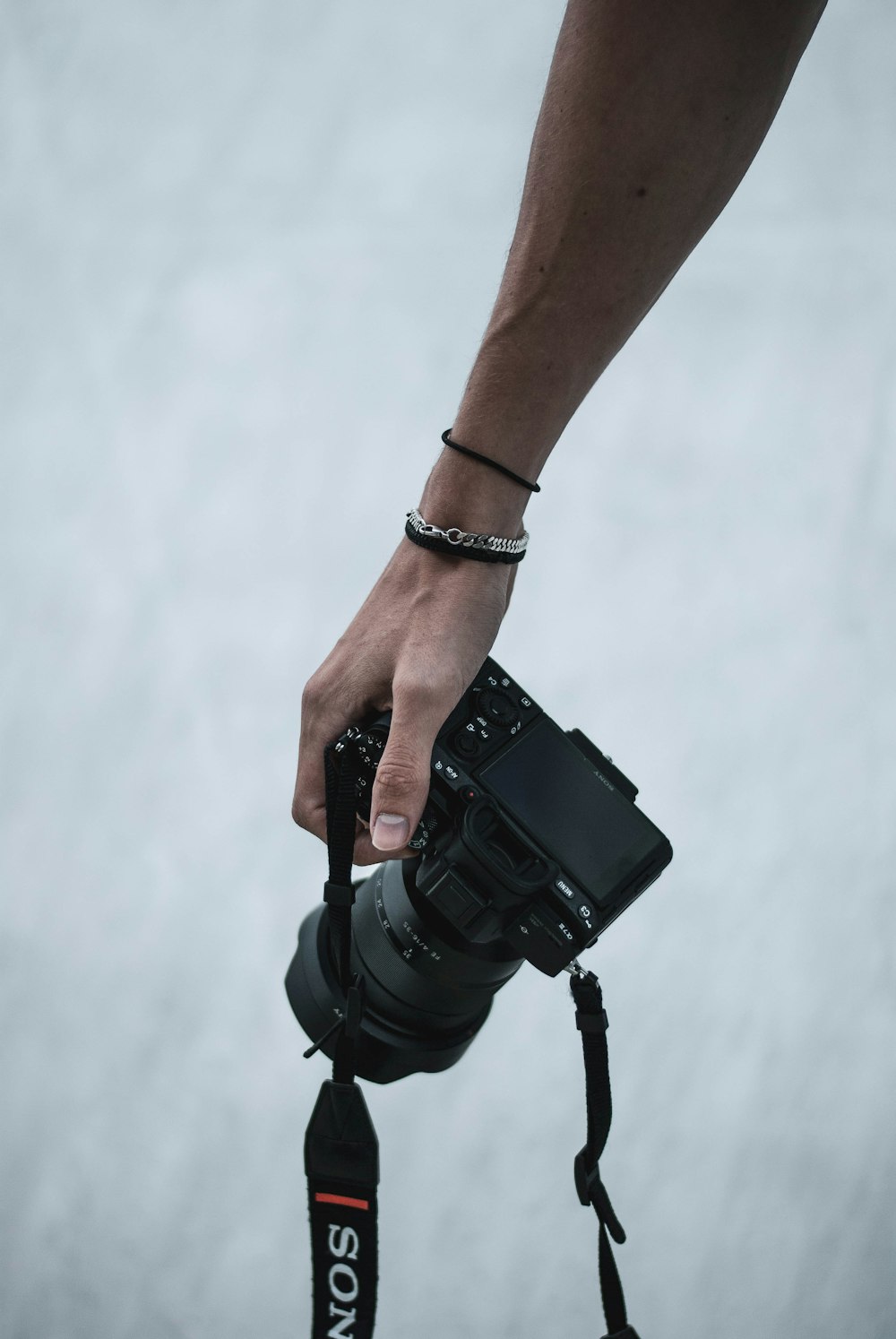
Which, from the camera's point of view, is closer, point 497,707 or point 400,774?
point 400,774

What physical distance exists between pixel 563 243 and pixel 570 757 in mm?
340

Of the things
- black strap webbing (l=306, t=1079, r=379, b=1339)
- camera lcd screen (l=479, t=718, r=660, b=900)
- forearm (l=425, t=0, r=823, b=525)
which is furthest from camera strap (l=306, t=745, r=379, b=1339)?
forearm (l=425, t=0, r=823, b=525)

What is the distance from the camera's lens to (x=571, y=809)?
79 centimetres

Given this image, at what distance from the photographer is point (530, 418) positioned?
28.4 inches

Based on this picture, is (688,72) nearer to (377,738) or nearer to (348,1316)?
(377,738)

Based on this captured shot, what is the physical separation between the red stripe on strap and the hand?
0.22 metres

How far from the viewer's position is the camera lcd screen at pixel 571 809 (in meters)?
0.77

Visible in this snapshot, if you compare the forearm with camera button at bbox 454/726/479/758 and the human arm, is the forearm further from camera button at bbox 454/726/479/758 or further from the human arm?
camera button at bbox 454/726/479/758

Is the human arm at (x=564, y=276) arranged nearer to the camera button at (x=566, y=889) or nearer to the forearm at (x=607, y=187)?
the forearm at (x=607, y=187)

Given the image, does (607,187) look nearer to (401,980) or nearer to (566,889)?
(566,889)

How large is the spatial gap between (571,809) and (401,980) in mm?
193

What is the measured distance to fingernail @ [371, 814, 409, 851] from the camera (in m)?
0.68

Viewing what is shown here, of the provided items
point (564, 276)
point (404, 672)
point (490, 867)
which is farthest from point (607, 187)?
point (490, 867)

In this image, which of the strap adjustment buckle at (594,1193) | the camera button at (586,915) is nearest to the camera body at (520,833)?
the camera button at (586,915)
